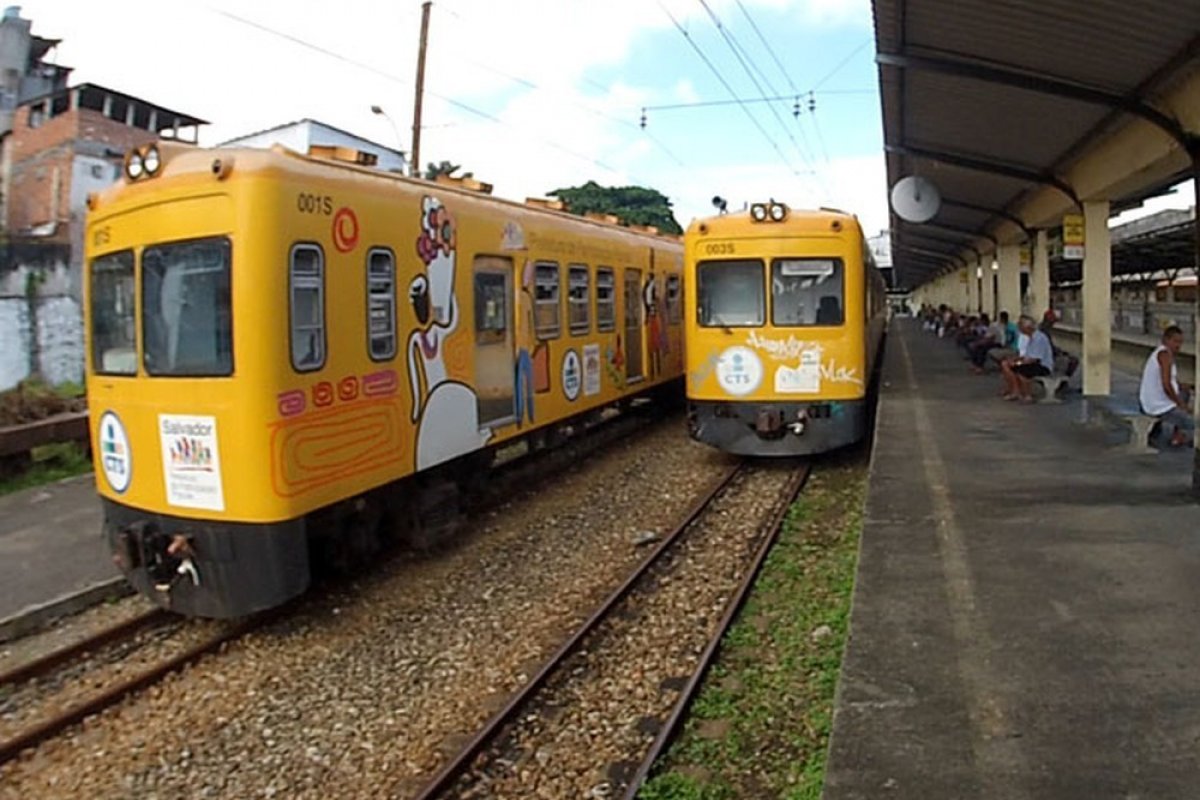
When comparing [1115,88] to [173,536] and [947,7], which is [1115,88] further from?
[173,536]

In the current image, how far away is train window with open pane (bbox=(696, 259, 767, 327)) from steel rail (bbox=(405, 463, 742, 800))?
2.89 m

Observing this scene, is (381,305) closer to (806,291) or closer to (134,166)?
(134,166)

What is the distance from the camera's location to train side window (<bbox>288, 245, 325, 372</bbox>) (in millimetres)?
6184

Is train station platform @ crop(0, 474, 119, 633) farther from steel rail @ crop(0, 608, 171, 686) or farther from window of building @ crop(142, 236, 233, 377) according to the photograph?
window of building @ crop(142, 236, 233, 377)

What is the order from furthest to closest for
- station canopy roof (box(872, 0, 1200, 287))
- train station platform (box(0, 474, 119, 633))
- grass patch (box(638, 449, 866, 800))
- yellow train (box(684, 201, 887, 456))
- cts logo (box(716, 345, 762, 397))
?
cts logo (box(716, 345, 762, 397)) < yellow train (box(684, 201, 887, 456)) < station canopy roof (box(872, 0, 1200, 287)) < train station platform (box(0, 474, 119, 633)) < grass patch (box(638, 449, 866, 800))

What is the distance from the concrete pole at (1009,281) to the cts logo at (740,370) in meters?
13.6

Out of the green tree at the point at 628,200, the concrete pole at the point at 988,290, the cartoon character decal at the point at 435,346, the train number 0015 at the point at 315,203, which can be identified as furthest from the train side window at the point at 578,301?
the green tree at the point at 628,200

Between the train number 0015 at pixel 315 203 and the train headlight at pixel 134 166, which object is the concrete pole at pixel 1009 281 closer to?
the train number 0015 at pixel 315 203

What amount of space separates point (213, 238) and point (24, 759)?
9.40 ft

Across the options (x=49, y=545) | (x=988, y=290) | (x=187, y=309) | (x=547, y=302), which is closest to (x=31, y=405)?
(x=49, y=545)

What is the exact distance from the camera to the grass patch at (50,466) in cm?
1109

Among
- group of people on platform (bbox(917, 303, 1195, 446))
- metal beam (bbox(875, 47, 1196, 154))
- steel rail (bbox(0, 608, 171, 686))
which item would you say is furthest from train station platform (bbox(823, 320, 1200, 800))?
steel rail (bbox(0, 608, 171, 686))

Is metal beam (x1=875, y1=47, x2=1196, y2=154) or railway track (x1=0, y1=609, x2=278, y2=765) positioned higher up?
metal beam (x1=875, y1=47, x2=1196, y2=154)

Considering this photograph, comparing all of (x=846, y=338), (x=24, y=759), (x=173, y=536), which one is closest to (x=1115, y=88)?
(x=846, y=338)
